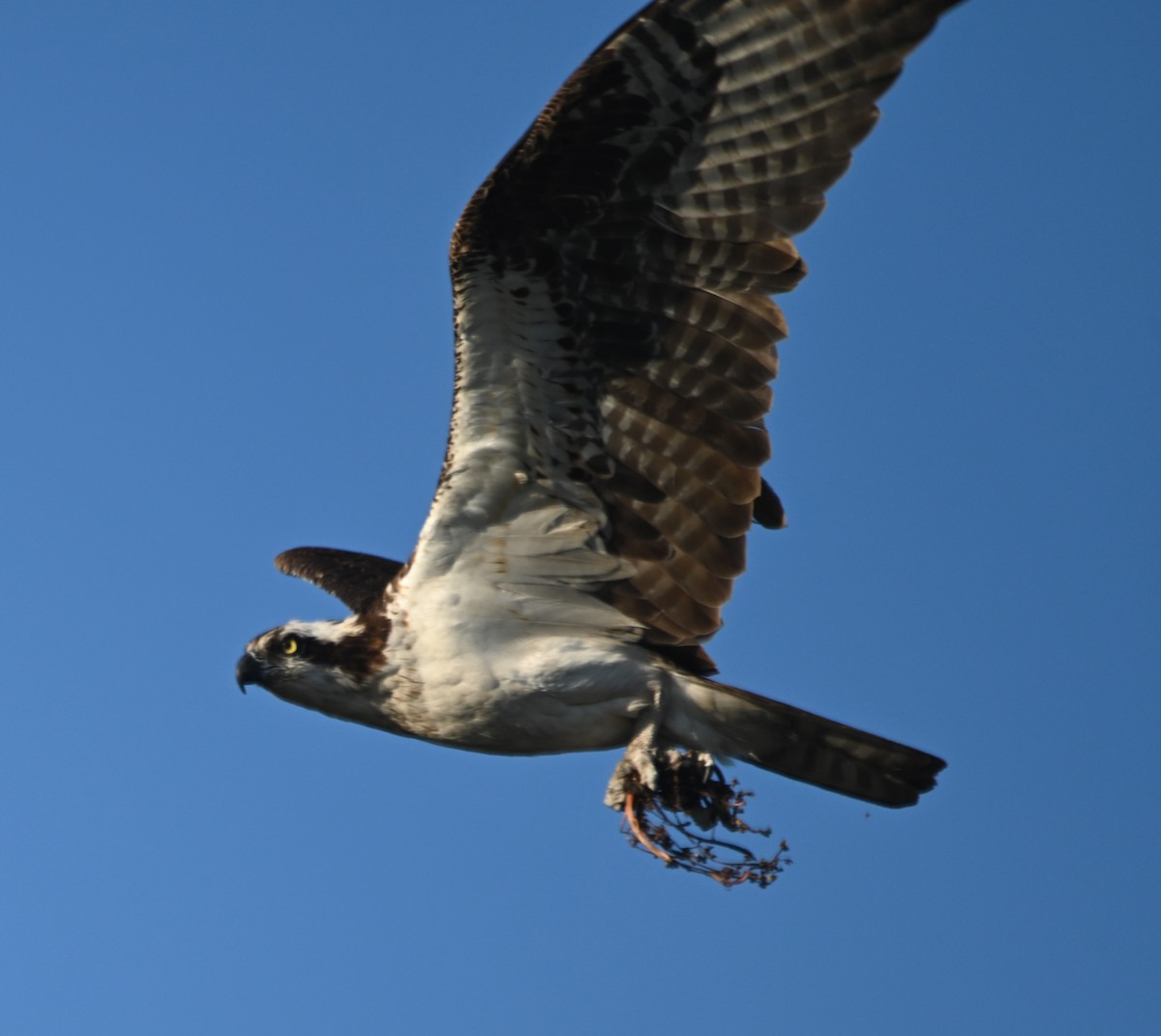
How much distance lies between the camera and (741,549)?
916 cm

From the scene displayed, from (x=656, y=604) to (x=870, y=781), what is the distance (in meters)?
1.34

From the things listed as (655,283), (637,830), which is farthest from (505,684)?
(655,283)

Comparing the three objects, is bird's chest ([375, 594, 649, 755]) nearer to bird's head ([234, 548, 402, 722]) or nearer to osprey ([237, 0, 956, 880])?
osprey ([237, 0, 956, 880])

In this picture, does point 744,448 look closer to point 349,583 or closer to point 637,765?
point 637,765

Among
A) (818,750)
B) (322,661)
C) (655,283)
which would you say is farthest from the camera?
(322,661)

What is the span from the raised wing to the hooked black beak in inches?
47.1

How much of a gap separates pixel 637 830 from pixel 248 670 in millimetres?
2216

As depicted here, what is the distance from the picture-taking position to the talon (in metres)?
8.98

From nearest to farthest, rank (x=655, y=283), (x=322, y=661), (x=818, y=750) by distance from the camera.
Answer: (x=655, y=283)
(x=818, y=750)
(x=322, y=661)

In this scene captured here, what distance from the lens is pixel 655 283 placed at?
888 cm

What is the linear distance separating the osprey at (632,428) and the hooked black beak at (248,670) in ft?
0.05

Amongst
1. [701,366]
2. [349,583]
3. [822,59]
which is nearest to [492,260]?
[701,366]

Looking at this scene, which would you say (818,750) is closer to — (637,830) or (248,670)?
(637,830)

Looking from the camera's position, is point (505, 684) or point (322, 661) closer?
point (505, 684)
